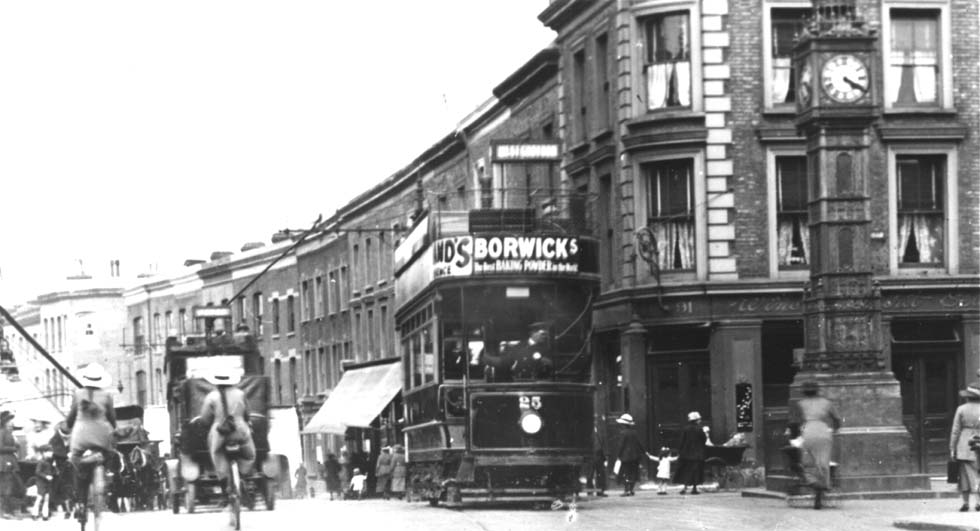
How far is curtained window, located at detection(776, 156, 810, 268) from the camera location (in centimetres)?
3894

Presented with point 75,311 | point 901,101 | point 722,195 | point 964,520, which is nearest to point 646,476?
point 722,195

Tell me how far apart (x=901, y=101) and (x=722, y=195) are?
4.04 meters

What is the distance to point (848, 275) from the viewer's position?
87.1 ft

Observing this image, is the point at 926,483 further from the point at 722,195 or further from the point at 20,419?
the point at 20,419

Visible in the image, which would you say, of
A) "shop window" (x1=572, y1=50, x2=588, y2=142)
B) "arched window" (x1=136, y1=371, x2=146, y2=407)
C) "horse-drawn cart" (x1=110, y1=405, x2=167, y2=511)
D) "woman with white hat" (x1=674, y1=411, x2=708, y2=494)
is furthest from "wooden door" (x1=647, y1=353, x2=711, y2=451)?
"arched window" (x1=136, y1=371, x2=146, y2=407)

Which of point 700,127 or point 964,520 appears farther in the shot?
point 700,127

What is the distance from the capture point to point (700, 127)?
38688 millimetres

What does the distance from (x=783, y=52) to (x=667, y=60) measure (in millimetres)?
2344

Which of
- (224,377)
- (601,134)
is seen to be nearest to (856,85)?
(224,377)

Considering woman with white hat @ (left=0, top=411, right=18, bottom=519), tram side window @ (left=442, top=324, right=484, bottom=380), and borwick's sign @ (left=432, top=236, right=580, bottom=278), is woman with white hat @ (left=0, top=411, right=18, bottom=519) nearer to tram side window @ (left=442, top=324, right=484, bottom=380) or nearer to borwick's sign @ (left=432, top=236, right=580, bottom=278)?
tram side window @ (left=442, top=324, right=484, bottom=380)

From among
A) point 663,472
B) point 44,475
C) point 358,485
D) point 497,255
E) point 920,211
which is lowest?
point 358,485

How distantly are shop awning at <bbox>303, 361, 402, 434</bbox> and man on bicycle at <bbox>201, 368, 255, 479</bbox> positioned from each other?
25075 millimetres

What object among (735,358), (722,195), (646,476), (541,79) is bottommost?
(646,476)

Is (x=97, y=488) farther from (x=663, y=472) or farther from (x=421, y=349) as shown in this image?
(x=663, y=472)
